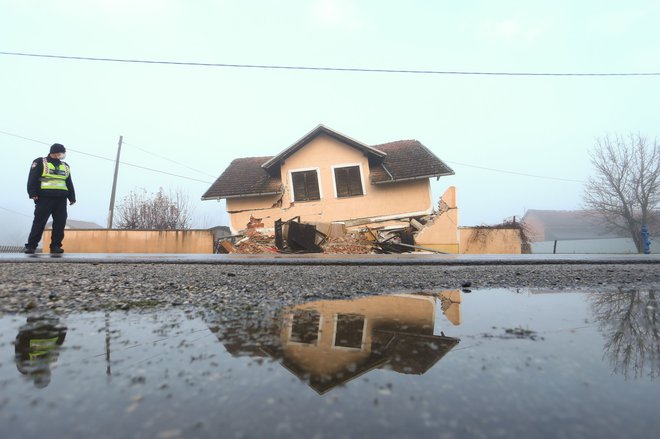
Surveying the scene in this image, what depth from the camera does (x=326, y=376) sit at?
0.93m

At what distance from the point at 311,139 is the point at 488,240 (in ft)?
32.5

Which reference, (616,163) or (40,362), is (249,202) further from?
(616,163)

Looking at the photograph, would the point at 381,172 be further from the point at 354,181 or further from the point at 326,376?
the point at 326,376

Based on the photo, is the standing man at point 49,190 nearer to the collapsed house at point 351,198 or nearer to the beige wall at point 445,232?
the collapsed house at point 351,198

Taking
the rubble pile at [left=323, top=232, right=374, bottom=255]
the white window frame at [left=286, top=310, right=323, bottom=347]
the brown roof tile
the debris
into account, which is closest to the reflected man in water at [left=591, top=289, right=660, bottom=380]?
the white window frame at [left=286, top=310, right=323, bottom=347]

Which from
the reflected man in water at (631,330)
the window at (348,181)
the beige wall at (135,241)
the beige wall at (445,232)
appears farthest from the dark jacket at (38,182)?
the beige wall at (445,232)

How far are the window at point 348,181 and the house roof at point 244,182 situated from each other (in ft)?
9.54

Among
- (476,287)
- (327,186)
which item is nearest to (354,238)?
(327,186)

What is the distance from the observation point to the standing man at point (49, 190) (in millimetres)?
7141

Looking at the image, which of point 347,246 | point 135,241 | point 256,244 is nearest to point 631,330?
point 347,246

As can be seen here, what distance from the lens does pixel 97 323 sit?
1.49 meters

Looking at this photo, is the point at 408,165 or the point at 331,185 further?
the point at 331,185

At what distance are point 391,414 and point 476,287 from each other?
246cm

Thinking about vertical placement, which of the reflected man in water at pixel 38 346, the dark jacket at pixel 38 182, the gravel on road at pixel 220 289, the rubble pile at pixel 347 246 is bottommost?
the reflected man in water at pixel 38 346
